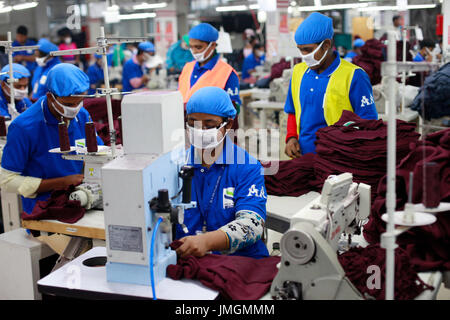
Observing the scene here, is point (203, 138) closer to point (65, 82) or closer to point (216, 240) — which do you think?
point (216, 240)

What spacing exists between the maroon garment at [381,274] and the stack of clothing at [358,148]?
845 mm

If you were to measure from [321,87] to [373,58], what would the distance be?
3.15m

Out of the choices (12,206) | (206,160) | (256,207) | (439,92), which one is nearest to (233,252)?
(256,207)

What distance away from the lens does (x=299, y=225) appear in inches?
60.7

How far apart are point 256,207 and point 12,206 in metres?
2.62

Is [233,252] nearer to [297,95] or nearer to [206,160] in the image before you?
[206,160]

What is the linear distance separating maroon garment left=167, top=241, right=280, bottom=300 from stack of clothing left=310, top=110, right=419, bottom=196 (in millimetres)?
945

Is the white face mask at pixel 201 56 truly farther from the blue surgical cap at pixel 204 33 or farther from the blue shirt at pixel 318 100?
the blue shirt at pixel 318 100

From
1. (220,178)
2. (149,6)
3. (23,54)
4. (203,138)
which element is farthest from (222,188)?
(149,6)

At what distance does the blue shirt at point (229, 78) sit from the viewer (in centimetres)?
425

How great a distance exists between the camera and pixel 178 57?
29.7ft

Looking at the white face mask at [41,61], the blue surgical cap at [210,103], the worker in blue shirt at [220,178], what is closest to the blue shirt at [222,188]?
the worker in blue shirt at [220,178]

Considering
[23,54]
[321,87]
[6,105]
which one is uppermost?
[23,54]
